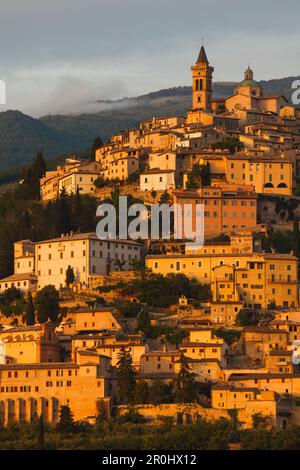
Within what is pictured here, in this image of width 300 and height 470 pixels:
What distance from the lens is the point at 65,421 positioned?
247 ft

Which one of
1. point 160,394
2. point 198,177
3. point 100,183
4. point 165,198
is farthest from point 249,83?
point 160,394

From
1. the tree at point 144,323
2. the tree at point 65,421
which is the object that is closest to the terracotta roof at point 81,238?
the tree at point 144,323

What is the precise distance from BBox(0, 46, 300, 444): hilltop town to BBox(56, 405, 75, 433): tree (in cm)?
57

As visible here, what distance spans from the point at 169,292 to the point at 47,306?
616cm

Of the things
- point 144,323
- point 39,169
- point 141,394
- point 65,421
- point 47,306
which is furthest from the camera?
point 39,169

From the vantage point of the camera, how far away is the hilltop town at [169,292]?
77.4 metres

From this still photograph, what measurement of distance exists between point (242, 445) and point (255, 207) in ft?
86.5

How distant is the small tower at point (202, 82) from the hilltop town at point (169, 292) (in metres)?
3.31

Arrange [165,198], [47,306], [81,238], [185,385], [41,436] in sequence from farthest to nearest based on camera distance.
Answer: [165,198] < [81,238] < [47,306] < [185,385] < [41,436]

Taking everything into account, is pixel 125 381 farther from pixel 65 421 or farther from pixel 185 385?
pixel 65 421

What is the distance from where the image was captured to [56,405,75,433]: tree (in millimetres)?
75000

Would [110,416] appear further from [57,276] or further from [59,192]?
[59,192]

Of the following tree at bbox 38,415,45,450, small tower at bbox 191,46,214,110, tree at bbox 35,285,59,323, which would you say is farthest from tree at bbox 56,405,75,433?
small tower at bbox 191,46,214,110
